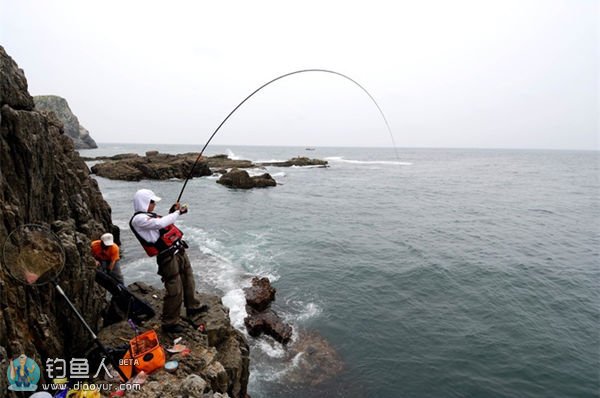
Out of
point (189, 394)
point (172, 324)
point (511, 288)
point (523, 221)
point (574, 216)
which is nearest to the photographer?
point (189, 394)

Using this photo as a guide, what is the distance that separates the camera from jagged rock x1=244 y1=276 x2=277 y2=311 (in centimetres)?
1181

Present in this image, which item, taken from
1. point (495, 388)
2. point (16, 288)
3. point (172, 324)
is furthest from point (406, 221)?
point (16, 288)

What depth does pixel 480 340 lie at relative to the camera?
35.3 ft

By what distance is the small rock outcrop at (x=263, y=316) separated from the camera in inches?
412

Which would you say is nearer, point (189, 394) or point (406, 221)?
point (189, 394)

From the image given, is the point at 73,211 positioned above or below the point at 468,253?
above

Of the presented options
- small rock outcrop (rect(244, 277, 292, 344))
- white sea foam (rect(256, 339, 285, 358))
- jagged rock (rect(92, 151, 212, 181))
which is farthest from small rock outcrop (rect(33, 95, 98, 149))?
white sea foam (rect(256, 339, 285, 358))

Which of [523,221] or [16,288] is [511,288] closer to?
[523,221]

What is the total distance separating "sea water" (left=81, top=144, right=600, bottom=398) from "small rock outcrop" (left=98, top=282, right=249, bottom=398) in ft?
8.39

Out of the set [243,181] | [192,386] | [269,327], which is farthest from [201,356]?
[243,181]

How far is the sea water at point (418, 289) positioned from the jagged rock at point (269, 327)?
0.34 meters

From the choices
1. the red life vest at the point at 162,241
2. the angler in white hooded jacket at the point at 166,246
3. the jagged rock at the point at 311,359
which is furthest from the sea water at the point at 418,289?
the red life vest at the point at 162,241

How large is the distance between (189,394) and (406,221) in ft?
81.1

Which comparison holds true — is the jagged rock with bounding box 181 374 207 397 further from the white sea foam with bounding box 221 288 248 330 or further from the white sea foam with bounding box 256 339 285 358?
the white sea foam with bounding box 221 288 248 330
